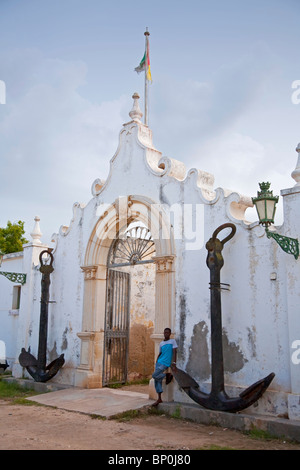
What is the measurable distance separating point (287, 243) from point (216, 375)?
2300 mm

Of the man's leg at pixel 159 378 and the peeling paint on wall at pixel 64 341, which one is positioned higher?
the peeling paint on wall at pixel 64 341

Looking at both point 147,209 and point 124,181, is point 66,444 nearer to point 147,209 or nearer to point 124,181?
point 147,209

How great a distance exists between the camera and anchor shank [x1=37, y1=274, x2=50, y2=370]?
1046cm

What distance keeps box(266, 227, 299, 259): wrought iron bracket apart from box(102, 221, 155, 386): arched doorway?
323 cm

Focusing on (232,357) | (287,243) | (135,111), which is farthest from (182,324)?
(135,111)

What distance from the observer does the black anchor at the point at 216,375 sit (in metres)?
6.41

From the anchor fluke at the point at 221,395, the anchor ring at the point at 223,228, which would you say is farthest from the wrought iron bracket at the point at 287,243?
the anchor fluke at the point at 221,395

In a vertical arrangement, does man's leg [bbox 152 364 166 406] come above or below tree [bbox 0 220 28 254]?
below

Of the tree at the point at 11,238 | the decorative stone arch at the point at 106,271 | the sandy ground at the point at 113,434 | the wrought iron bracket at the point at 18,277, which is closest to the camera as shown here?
the sandy ground at the point at 113,434

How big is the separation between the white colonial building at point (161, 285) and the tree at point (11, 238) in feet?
23.2

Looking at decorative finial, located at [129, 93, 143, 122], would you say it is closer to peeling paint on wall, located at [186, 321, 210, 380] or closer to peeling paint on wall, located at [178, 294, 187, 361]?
peeling paint on wall, located at [178, 294, 187, 361]

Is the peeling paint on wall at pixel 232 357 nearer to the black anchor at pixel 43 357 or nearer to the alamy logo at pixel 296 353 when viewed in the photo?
the alamy logo at pixel 296 353

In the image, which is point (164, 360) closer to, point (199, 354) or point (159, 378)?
point (159, 378)

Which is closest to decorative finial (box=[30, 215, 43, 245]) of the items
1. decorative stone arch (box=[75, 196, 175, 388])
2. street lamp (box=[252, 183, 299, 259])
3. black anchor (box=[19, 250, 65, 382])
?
black anchor (box=[19, 250, 65, 382])
